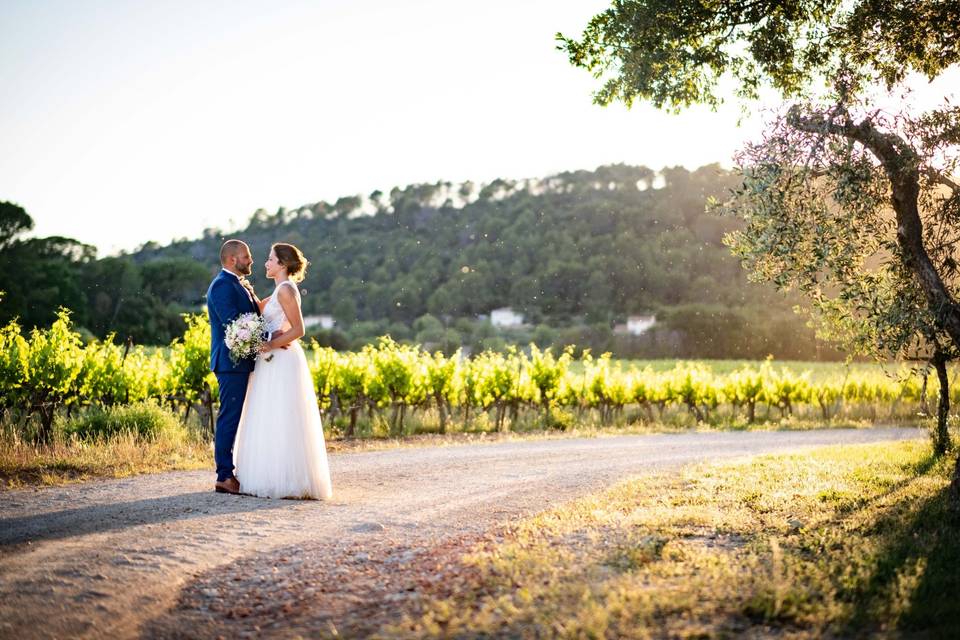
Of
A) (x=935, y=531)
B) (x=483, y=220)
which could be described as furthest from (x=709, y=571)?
(x=483, y=220)

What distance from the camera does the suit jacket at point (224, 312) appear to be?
331 inches

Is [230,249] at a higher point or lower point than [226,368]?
higher

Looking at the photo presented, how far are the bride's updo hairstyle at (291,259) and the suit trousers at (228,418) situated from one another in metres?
1.18

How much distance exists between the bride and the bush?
4.82m

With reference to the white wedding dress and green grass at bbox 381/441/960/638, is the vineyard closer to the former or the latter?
green grass at bbox 381/441/960/638

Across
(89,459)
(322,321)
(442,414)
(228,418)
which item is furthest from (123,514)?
(322,321)

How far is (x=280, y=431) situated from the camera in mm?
8273

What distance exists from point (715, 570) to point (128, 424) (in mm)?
10698

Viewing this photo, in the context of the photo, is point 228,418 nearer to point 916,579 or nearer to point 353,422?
point 916,579

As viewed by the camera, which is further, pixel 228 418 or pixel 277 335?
pixel 277 335

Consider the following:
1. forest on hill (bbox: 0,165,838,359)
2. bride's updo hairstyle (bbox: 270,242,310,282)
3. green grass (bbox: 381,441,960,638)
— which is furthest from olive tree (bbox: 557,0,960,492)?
forest on hill (bbox: 0,165,838,359)

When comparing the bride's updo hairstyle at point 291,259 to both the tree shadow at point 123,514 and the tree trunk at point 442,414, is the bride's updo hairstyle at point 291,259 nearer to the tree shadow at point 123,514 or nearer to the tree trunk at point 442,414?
the tree shadow at point 123,514

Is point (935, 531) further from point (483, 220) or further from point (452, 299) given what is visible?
point (483, 220)

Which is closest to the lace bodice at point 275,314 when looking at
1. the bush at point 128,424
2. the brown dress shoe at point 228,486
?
the brown dress shoe at point 228,486
